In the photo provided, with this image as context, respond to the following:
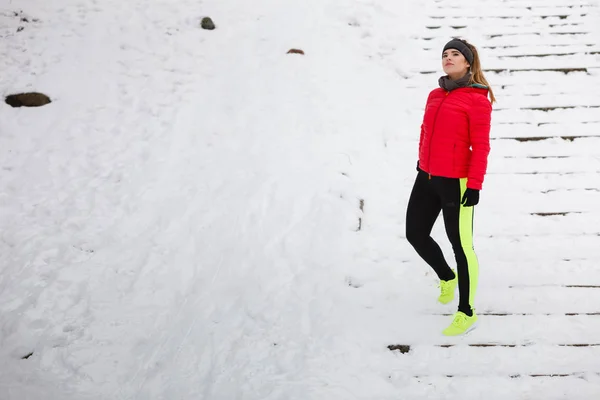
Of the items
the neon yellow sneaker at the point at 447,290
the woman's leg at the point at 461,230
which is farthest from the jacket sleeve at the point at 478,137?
the neon yellow sneaker at the point at 447,290

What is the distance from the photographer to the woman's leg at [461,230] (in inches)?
125

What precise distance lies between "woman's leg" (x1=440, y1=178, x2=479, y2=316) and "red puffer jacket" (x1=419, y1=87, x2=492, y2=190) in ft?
0.32

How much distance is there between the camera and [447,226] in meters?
3.28

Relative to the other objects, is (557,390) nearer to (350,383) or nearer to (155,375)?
(350,383)

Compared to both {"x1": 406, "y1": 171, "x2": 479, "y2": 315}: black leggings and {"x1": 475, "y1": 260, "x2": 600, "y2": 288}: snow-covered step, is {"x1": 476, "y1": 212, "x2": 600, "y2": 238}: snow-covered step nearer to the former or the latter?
{"x1": 475, "y1": 260, "x2": 600, "y2": 288}: snow-covered step

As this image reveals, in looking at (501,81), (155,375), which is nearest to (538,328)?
(155,375)

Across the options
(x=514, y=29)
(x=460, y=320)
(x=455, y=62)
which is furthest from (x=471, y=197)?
(x=514, y=29)

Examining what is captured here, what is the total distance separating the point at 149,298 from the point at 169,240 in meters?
0.65

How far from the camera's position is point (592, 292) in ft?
12.2

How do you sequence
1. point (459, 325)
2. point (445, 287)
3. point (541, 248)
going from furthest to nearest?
point (541, 248) < point (445, 287) < point (459, 325)

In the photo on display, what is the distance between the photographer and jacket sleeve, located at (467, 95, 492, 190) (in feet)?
9.92

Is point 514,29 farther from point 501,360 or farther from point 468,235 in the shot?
point 501,360

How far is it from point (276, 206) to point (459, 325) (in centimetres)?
199

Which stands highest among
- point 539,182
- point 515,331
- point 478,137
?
point 478,137
